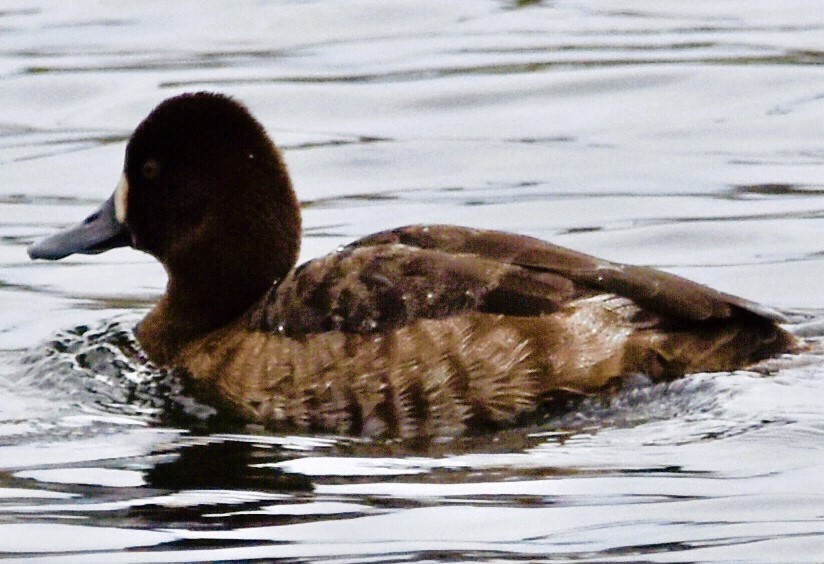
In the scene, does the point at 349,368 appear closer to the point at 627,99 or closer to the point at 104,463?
the point at 104,463

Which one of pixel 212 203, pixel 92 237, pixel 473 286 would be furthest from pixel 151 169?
pixel 473 286

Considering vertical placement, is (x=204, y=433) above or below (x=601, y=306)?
below

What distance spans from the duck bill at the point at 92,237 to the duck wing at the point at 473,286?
44.2 inches

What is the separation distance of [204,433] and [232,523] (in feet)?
3.67

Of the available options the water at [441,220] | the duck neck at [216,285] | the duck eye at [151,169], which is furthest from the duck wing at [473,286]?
the duck eye at [151,169]

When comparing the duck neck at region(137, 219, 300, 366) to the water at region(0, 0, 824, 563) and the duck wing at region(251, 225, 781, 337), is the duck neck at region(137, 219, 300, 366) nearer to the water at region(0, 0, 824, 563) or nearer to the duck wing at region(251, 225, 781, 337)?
the water at region(0, 0, 824, 563)

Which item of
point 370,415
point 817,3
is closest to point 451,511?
point 370,415

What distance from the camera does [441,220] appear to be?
958cm

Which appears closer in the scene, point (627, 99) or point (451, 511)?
point (451, 511)

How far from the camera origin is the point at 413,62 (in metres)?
12.7

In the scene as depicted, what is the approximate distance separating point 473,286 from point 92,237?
1731 mm

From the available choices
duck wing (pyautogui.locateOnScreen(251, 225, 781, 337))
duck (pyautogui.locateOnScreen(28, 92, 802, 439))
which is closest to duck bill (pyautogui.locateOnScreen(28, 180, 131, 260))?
duck (pyautogui.locateOnScreen(28, 92, 802, 439))

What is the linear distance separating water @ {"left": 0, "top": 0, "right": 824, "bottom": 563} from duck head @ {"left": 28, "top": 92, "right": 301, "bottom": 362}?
370 mm

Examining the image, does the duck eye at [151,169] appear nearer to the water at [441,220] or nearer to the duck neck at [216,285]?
the duck neck at [216,285]
